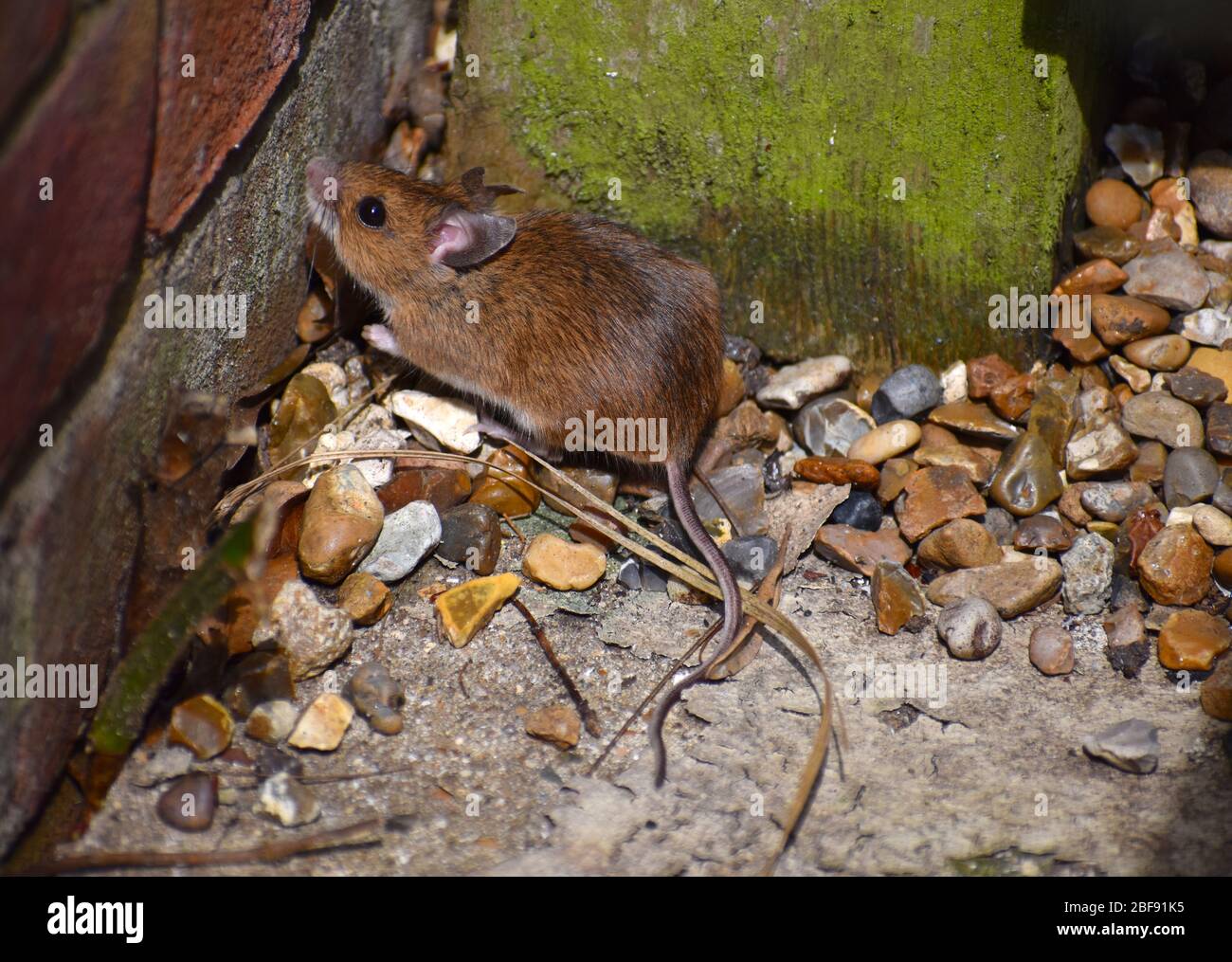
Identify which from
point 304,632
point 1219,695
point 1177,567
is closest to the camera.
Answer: point 1219,695

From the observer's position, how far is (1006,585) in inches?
134

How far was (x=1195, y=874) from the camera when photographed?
8.24 ft

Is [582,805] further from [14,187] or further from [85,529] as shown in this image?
[14,187]

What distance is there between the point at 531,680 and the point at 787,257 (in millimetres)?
1737

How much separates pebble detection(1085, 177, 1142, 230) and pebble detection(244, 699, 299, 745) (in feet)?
10.4

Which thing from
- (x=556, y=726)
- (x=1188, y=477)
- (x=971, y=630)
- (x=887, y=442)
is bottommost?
(x=556, y=726)

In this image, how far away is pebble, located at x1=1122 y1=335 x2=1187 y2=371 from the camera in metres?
3.82

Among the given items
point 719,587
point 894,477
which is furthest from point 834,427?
point 719,587

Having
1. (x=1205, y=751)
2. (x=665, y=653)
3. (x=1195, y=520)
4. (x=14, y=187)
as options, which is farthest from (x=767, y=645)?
(x=14, y=187)

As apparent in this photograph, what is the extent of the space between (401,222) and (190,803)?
1.99m

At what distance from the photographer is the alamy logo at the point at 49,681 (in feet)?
7.79

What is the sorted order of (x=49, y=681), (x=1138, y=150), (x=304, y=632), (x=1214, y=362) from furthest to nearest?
(x=1138, y=150) → (x=1214, y=362) → (x=304, y=632) → (x=49, y=681)

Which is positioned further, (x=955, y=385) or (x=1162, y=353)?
(x=955, y=385)

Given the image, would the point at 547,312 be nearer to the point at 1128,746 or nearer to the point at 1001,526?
the point at 1001,526
